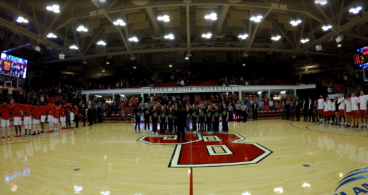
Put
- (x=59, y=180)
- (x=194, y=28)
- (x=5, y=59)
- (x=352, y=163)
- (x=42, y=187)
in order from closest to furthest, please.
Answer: (x=42, y=187) → (x=59, y=180) → (x=352, y=163) → (x=5, y=59) → (x=194, y=28)

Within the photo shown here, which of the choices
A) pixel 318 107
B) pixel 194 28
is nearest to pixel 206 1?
pixel 194 28

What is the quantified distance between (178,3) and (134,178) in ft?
42.0

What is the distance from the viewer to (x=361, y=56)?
755 inches

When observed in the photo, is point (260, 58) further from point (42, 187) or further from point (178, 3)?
point (42, 187)

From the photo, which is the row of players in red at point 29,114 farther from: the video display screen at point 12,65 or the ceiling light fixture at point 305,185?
the video display screen at point 12,65

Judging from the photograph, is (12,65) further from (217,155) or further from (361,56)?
(361,56)

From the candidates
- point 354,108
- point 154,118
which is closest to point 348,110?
point 354,108

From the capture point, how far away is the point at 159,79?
30.2 m

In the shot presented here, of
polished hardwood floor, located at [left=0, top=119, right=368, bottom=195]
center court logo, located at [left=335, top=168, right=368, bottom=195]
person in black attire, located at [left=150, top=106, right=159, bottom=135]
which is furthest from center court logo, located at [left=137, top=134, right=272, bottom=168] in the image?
person in black attire, located at [left=150, top=106, right=159, bottom=135]

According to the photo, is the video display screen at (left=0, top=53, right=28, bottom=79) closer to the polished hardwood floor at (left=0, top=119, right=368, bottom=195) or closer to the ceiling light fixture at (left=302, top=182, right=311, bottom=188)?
the polished hardwood floor at (left=0, top=119, right=368, bottom=195)

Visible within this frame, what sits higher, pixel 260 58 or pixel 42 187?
pixel 260 58

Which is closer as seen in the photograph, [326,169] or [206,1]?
[326,169]

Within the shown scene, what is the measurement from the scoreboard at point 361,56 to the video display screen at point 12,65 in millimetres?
37867

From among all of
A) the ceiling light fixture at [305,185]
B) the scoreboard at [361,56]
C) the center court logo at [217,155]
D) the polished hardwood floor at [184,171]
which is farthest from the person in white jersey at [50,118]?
the scoreboard at [361,56]
